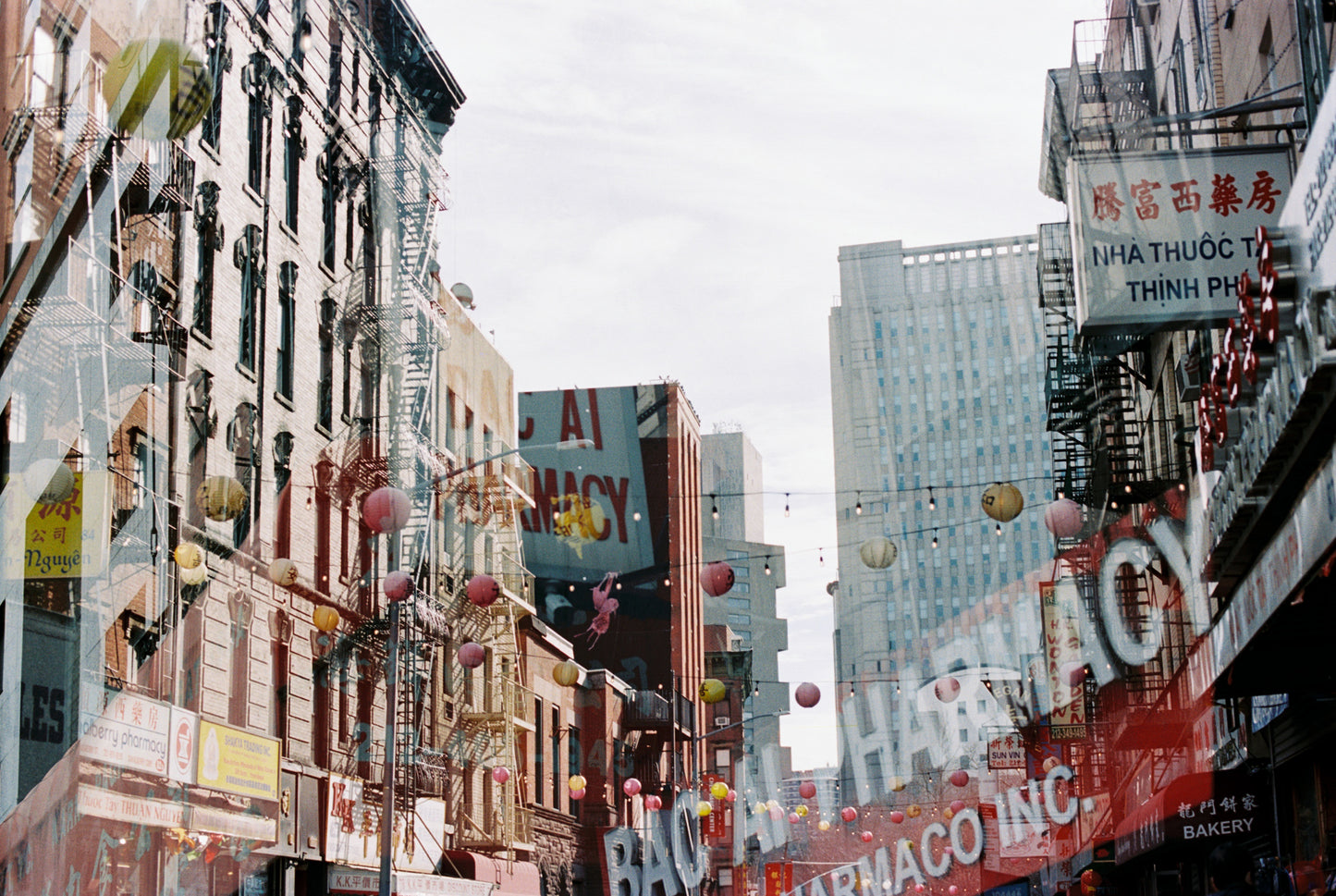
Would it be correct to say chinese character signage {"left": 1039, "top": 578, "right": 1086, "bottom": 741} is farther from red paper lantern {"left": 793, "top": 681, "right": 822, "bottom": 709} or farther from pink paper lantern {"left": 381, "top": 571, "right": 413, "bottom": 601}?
pink paper lantern {"left": 381, "top": 571, "right": 413, "bottom": 601}

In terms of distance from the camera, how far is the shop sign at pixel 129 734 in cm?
2017

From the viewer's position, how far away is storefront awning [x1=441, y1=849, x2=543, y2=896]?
118 feet


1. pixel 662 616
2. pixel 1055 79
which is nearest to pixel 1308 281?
pixel 1055 79

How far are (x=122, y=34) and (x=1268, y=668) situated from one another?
1941 cm

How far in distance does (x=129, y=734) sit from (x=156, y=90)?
10.3 metres

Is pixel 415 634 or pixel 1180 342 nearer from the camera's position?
pixel 1180 342

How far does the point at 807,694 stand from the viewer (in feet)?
107

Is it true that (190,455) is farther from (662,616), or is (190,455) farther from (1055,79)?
(662,616)

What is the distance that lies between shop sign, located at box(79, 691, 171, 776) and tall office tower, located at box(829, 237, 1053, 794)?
144397mm

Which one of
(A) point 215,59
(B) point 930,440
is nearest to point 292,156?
(A) point 215,59

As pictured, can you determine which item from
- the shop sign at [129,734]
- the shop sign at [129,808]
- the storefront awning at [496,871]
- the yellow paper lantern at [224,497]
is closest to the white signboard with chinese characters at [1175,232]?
the yellow paper lantern at [224,497]

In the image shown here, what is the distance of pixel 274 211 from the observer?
30.0 meters

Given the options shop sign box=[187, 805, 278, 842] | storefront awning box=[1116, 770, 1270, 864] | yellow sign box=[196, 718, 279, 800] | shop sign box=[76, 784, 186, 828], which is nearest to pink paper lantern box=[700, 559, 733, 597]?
storefront awning box=[1116, 770, 1270, 864]

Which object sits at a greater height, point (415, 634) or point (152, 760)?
point (415, 634)
